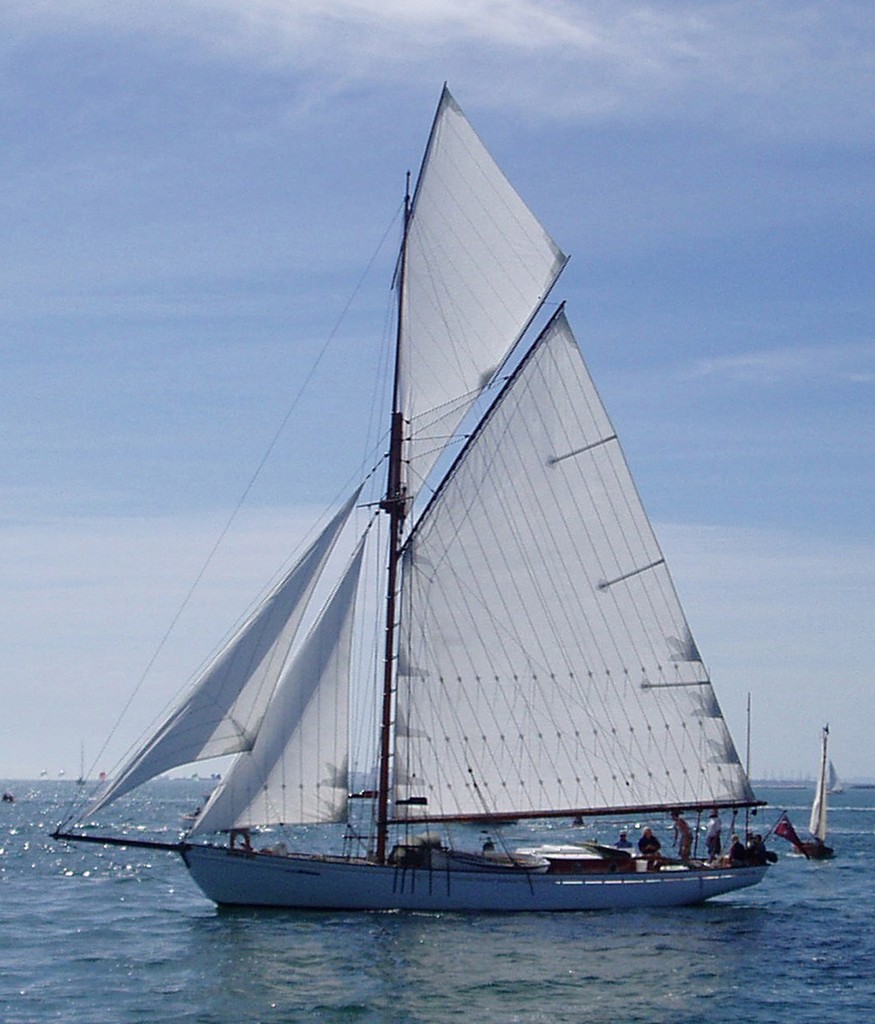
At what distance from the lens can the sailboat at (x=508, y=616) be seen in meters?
43.8

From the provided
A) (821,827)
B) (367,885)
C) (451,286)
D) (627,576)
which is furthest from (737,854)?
(821,827)

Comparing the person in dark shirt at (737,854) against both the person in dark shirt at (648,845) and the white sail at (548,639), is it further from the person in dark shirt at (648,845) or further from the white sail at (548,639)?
the person in dark shirt at (648,845)

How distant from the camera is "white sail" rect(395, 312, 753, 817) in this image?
44.4m

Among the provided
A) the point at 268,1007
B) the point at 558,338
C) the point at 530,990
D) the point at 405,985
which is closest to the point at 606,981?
the point at 530,990

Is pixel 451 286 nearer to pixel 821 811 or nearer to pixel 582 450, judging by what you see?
pixel 582 450

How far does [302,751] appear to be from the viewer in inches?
1630

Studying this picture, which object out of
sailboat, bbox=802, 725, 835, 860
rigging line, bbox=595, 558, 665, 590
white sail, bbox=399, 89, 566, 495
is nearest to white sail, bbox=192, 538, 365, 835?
white sail, bbox=399, 89, 566, 495

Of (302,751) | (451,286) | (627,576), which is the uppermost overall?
(451,286)

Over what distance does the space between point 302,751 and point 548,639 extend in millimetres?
8127

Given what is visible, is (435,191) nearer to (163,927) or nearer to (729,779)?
(729,779)

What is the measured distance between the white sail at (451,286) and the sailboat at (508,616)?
6 cm

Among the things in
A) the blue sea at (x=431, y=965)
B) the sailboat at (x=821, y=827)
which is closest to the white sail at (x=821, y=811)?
the sailboat at (x=821, y=827)

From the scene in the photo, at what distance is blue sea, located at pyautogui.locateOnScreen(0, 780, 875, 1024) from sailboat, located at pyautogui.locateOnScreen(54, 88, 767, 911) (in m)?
1.63

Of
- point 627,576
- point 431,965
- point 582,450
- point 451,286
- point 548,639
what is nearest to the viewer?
point 431,965
